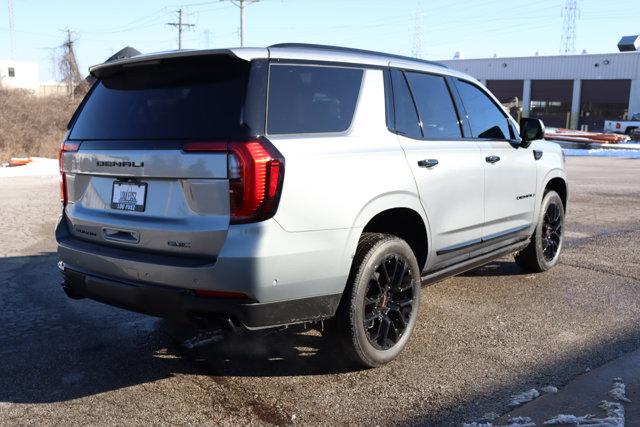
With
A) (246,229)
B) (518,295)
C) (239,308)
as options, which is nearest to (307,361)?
(239,308)

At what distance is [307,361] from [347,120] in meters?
1.63

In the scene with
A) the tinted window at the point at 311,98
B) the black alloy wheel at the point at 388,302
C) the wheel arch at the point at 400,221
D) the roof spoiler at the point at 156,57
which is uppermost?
the roof spoiler at the point at 156,57

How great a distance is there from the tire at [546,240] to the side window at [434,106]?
187cm

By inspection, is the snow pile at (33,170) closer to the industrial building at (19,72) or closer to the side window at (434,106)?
the side window at (434,106)

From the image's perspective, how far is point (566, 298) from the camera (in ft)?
18.5

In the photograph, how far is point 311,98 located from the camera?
371 cm

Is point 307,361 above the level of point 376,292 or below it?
below

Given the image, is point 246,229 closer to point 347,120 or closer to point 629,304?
point 347,120

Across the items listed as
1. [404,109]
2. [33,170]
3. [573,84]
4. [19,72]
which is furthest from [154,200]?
[19,72]

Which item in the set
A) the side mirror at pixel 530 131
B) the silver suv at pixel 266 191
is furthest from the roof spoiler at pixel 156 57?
the side mirror at pixel 530 131

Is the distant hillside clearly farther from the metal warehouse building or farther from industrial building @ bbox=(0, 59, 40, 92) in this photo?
industrial building @ bbox=(0, 59, 40, 92)

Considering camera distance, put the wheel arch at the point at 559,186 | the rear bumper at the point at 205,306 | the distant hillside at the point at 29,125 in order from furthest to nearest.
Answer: the distant hillside at the point at 29,125 < the wheel arch at the point at 559,186 < the rear bumper at the point at 205,306

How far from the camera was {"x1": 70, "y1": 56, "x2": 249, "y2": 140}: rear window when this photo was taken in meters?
3.39

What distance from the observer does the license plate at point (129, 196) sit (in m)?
3.57
